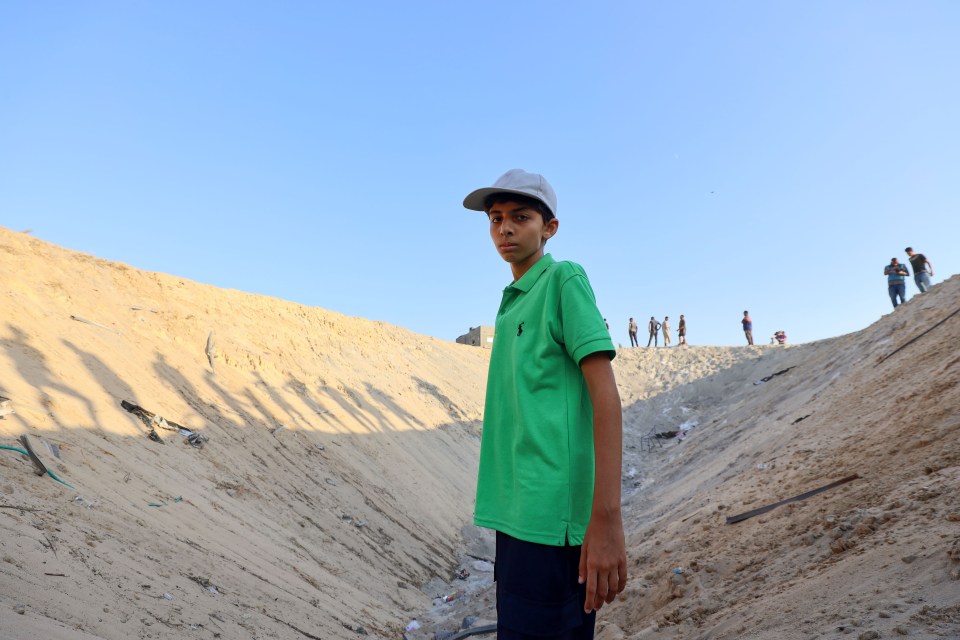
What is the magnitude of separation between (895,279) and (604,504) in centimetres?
1620

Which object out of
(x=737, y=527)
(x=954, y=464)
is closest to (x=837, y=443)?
(x=737, y=527)

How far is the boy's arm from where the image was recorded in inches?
66.2

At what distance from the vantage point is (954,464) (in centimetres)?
407

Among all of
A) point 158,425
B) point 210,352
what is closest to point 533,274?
point 158,425

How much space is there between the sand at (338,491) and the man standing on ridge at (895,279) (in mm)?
2133

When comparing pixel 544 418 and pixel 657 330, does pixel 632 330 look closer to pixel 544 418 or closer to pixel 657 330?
pixel 657 330

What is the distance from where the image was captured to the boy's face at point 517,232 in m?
2.10

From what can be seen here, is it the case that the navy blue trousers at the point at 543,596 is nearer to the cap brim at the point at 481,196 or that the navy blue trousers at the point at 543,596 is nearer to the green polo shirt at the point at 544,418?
the green polo shirt at the point at 544,418

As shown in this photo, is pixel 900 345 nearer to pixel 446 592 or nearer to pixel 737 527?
pixel 737 527

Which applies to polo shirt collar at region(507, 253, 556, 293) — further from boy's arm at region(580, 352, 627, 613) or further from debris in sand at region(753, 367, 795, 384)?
debris in sand at region(753, 367, 795, 384)

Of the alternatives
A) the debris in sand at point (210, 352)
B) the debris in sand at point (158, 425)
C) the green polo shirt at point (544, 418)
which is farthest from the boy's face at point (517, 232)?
the debris in sand at point (210, 352)

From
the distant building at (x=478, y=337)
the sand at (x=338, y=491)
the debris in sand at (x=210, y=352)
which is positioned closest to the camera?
the sand at (x=338, y=491)

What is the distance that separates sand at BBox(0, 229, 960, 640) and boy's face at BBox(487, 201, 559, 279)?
204 centimetres

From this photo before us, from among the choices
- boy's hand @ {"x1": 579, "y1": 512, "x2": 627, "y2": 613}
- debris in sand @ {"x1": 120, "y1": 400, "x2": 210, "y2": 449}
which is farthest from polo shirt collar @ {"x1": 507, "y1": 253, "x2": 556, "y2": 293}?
debris in sand @ {"x1": 120, "y1": 400, "x2": 210, "y2": 449}
